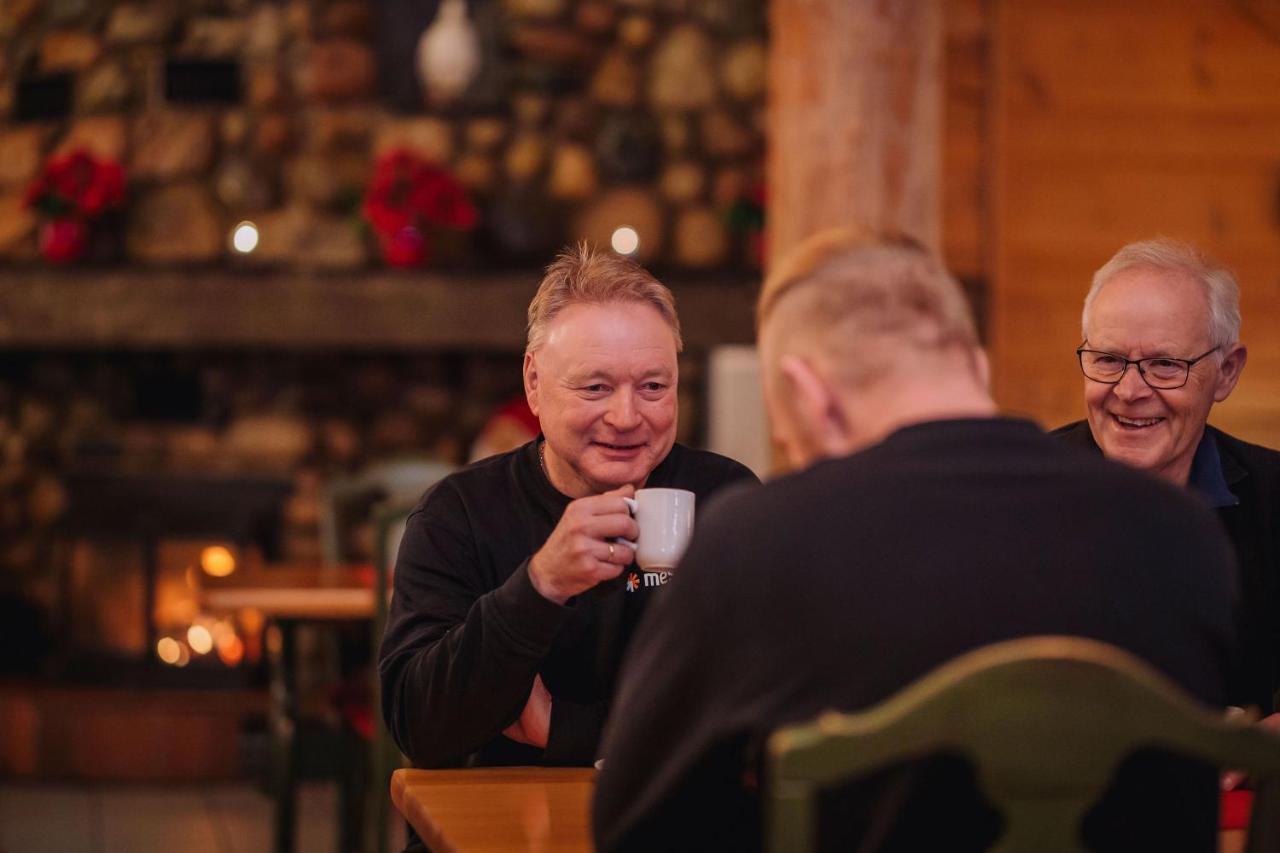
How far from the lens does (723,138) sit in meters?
5.56

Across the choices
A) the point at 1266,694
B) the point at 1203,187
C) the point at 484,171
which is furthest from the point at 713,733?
the point at 484,171

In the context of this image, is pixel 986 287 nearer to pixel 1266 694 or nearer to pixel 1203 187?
pixel 1203 187

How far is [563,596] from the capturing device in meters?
1.71

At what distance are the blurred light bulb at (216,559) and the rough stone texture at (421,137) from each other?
1396 millimetres

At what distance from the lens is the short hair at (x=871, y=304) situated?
133 cm

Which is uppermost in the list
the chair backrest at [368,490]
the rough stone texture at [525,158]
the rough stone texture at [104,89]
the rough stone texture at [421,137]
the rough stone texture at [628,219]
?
the rough stone texture at [104,89]

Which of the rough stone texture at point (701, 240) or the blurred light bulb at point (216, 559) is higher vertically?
the rough stone texture at point (701, 240)

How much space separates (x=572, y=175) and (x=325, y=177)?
2.67 feet

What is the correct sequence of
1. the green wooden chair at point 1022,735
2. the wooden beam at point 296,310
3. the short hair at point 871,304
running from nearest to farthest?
the green wooden chair at point 1022,735 < the short hair at point 871,304 < the wooden beam at point 296,310

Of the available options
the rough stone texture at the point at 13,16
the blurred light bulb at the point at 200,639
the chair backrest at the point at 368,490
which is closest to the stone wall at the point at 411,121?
the rough stone texture at the point at 13,16

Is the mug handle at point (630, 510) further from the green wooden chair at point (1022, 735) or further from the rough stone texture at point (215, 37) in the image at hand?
the rough stone texture at point (215, 37)

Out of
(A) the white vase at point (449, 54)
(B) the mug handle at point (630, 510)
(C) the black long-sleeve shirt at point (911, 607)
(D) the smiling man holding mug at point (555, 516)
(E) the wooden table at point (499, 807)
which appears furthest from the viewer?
(A) the white vase at point (449, 54)

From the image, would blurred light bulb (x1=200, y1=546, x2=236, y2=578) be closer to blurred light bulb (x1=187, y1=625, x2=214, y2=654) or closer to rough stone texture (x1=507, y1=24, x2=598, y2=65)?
blurred light bulb (x1=187, y1=625, x2=214, y2=654)

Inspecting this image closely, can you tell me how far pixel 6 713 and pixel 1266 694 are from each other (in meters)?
4.35
